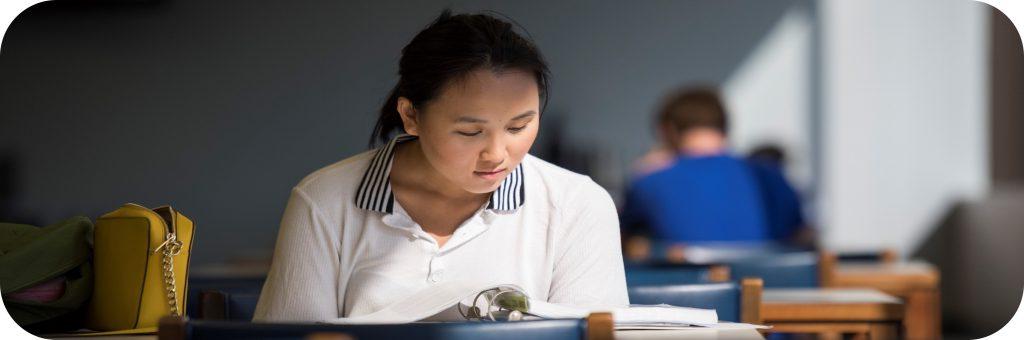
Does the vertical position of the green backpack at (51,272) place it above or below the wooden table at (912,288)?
above

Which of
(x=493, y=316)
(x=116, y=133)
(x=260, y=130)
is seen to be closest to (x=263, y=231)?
(x=260, y=130)

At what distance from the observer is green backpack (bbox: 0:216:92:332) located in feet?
5.72

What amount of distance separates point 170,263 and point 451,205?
0.39 metres

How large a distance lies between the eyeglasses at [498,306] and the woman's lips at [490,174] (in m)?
0.18

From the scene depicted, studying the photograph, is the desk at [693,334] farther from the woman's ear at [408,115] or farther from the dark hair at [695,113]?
the dark hair at [695,113]

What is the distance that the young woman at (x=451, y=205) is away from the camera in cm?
167

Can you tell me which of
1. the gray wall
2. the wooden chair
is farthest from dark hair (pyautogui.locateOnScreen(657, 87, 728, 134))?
the wooden chair

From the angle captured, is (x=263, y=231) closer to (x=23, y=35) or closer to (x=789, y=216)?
(x=789, y=216)

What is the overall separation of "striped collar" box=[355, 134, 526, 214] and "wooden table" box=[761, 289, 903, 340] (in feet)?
2.37

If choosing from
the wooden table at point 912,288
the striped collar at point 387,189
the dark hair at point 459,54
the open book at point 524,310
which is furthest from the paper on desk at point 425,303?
the wooden table at point 912,288

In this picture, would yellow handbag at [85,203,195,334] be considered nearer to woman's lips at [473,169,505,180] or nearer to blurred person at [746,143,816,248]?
woman's lips at [473,169,505,180]

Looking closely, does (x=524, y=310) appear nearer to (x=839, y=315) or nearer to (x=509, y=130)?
(x=509, y=130)

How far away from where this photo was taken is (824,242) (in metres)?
6.81

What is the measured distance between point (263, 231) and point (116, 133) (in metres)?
0.71
